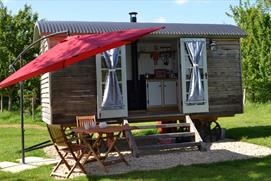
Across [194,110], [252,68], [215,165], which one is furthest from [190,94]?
[252,68]

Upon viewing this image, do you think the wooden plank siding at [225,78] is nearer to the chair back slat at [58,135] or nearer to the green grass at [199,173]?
the green grass at [199,173]

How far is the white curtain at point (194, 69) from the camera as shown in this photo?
12.0 metres

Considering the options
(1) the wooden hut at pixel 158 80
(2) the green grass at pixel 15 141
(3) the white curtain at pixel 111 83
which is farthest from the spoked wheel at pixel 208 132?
(2) the green grass at pixel 15 141

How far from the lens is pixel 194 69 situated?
1204 centimetres

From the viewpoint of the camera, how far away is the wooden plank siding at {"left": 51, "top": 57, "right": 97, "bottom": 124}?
11.0 metres

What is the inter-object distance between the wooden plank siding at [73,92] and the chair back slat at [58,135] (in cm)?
294

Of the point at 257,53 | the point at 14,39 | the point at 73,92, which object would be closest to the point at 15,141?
the point at 73,92

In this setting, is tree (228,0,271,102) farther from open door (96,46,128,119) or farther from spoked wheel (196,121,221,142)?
open door (96,46,128,119)

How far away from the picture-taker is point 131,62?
552 inches

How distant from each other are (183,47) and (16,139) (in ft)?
20.8

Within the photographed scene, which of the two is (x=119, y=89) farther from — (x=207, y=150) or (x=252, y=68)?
(x=252, y=68)

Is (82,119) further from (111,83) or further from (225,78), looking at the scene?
(225,78)

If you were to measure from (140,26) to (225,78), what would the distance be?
285cm

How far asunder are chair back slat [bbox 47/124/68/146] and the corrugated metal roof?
11.8 feet
